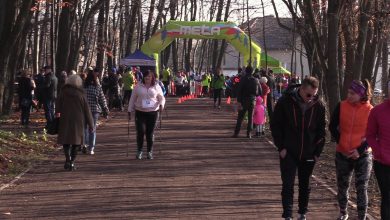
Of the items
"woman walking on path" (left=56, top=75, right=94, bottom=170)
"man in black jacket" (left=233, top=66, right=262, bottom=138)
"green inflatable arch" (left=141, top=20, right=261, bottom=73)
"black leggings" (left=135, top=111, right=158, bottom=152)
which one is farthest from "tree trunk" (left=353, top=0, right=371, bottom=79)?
"green inflatable arch" (left=141, top=20, right=261, bottom=73)

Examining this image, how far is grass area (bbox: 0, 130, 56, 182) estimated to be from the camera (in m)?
13.2

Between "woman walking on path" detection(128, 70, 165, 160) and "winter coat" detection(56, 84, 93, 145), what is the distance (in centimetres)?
121

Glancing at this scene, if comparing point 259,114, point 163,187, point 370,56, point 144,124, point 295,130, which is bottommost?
point 163,187

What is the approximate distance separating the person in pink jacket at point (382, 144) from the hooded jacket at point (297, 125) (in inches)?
32.6

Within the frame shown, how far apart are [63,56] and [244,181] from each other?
14982 mm

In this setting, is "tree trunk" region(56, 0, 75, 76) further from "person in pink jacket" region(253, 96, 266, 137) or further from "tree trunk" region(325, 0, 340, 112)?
"tree trunk" region(325, 0, 340, 112)

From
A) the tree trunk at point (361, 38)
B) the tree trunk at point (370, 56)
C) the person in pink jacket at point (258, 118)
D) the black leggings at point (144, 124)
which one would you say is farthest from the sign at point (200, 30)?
the black leggings at point (144, 124)

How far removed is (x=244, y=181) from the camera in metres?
12.1

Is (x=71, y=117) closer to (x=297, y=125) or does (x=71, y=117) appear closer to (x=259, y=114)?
(x=297, y=125)

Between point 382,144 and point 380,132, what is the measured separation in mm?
136

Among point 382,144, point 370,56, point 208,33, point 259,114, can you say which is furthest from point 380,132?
point 208,33

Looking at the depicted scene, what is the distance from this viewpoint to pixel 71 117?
13.4 m

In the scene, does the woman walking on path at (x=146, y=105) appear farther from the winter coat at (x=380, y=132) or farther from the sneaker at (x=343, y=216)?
the winter coat at (x=380, y=132)

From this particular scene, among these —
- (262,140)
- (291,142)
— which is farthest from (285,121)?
(262,140)
